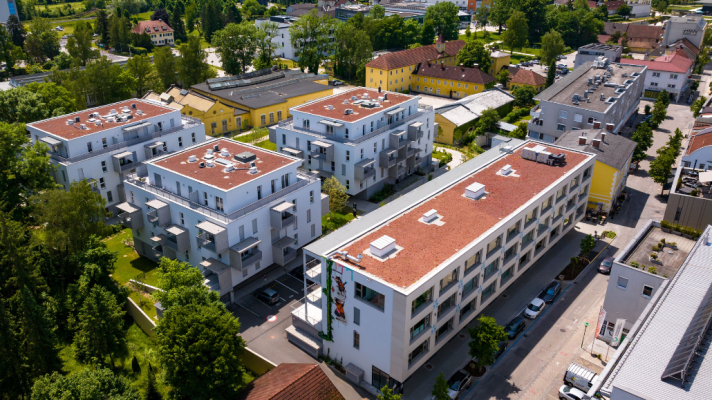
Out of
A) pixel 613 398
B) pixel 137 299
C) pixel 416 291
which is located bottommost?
pixel 137 299

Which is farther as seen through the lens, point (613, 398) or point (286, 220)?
point (286, 220)

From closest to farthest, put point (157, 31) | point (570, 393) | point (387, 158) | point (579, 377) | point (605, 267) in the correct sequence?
Answer: point (570, 393), point (579, 377), point (605, 267), point (387, 158), point (157, 31)

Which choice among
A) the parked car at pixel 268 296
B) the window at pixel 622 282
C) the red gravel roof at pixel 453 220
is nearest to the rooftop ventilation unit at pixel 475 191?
the red gravel roof at pixel 453 220

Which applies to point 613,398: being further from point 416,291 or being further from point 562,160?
point 562,160

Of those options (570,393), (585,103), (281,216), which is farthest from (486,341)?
(585,103)

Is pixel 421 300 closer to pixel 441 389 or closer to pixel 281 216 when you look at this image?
pixel 441 389

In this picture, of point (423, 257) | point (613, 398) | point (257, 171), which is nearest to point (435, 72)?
point (257, 171)
